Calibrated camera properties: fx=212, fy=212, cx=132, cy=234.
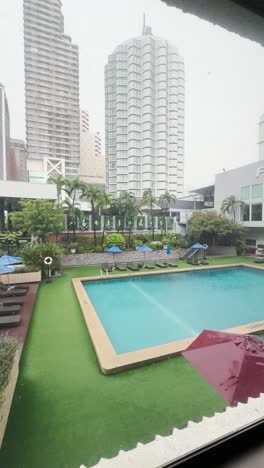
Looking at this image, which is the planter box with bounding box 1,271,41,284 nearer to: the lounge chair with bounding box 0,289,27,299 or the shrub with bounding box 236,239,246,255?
the lounge chair with bounding box 0,289,27,299

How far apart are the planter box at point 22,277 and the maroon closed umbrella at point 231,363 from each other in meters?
9.35

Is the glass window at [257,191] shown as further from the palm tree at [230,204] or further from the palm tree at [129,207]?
the palm tree at [129,207]

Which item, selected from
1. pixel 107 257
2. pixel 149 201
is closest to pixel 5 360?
pixel 107 257

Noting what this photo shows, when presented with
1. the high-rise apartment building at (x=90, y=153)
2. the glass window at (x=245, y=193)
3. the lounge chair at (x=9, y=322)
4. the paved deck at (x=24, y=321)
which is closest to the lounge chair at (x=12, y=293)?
the paved deck at (x=24, y=321)

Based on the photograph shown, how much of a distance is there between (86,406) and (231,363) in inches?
98.2

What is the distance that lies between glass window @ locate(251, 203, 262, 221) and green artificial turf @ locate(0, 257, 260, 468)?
17.7 metres

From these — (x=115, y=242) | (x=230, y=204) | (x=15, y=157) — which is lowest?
(x=115, y=242)

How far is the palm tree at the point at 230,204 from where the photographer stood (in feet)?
66.4

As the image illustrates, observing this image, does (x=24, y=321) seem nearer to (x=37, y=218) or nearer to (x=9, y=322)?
(x=9, y=322)

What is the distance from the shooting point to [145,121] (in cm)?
5550

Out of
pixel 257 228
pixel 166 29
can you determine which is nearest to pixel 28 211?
pixel 166 29

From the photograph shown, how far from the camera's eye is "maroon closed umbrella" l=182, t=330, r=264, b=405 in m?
2.11

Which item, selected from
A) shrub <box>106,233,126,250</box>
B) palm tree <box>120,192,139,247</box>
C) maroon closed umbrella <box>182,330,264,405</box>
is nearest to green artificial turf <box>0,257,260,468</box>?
maroon closed umbrella <box>182,330,264,405</box>

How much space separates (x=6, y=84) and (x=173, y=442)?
445 centimetres
